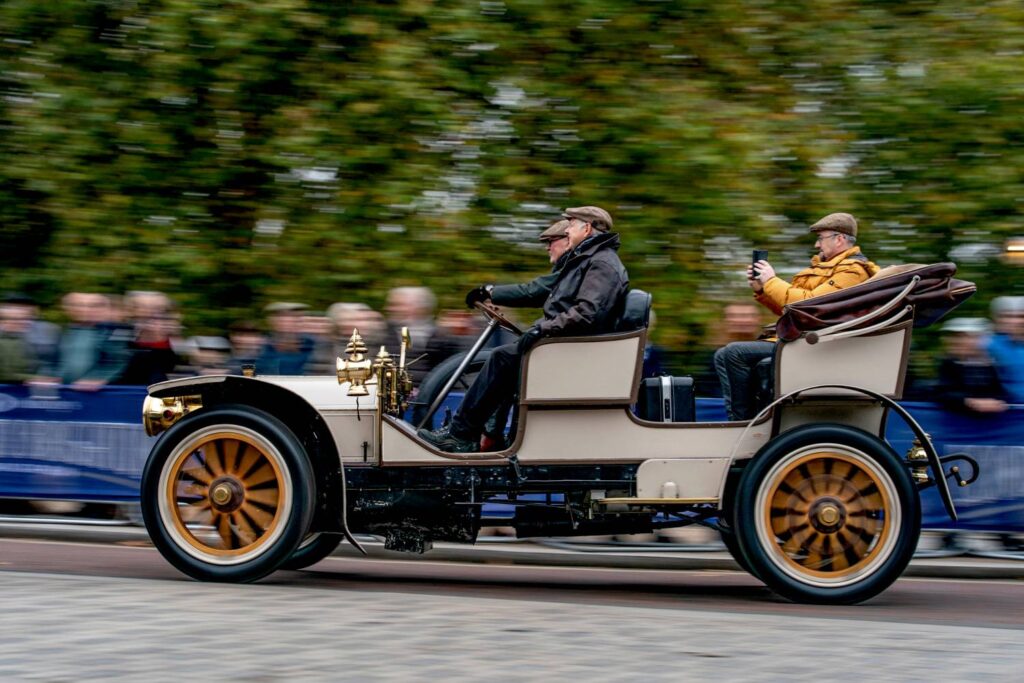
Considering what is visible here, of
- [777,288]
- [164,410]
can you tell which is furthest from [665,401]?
[164,410]

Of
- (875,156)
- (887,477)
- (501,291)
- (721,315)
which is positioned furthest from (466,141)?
(887,477)

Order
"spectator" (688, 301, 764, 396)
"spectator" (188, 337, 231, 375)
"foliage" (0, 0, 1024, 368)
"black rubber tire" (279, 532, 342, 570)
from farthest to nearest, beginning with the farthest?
"foliage" (0, 0, 1024, 368)
"spectator" (188, 337, 231, 375)
"spectator" (688, 301, 764, 396)
"black rubber tire" (279, 532, 342, 570)

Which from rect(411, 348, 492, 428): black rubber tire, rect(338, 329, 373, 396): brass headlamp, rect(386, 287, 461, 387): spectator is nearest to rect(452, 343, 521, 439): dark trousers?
rect(411, 348, 492, 428): black rubber tire

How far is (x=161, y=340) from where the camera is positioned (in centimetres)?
1129

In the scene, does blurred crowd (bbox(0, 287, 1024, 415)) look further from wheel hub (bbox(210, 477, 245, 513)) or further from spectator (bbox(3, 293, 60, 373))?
wheel hub (bbox(210, 477, 245, 513))

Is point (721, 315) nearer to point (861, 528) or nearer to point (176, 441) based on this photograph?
point (861, 528)

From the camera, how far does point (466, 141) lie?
A: 13.7m

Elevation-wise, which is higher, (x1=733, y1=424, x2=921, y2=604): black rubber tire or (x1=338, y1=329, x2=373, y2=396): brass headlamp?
(x1=338, y1=329, x2=373, y2=396): brass headlamp

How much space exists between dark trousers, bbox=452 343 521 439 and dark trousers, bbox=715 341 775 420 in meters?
1.16

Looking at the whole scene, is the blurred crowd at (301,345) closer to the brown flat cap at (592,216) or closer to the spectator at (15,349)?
the spectator at (15,349)

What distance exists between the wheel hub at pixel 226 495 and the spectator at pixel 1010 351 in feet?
17.0

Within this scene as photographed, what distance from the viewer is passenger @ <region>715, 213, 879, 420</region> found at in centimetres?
796

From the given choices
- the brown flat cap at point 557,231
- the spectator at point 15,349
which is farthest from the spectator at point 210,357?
the brown flat cap at point 557,231

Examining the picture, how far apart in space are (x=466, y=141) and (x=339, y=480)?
6.36 m
